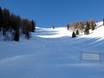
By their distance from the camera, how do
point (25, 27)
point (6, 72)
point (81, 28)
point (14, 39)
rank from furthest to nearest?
point (81, 28) < point (25, 27) < point (14, 39) < point (6, 72)

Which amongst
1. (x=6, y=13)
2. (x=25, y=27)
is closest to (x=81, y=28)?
(x=25, y=27)

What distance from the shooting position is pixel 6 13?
202 ft

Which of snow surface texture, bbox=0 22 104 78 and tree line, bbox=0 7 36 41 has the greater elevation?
tree line, bbox=0 7 36 41

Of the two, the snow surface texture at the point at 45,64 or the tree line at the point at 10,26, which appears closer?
the snow surface texture at the point at 45,64

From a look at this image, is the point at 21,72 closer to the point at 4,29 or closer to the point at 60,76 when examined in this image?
the point at 60,76

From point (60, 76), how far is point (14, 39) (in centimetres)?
3709

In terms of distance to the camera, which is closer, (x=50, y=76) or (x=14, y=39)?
(x=50, y=76)

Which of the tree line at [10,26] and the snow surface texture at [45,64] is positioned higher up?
the tree line at [10,26]

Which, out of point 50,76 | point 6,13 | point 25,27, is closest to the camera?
point 50,76

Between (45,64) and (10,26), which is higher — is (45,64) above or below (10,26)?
below

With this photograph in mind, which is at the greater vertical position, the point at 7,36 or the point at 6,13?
the point at 6,13

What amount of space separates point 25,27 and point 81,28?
105 ft

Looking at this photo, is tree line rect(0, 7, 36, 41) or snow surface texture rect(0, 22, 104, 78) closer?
snow surface texture rect(0, 22, 104, 78)

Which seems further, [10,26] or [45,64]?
[10,26]
